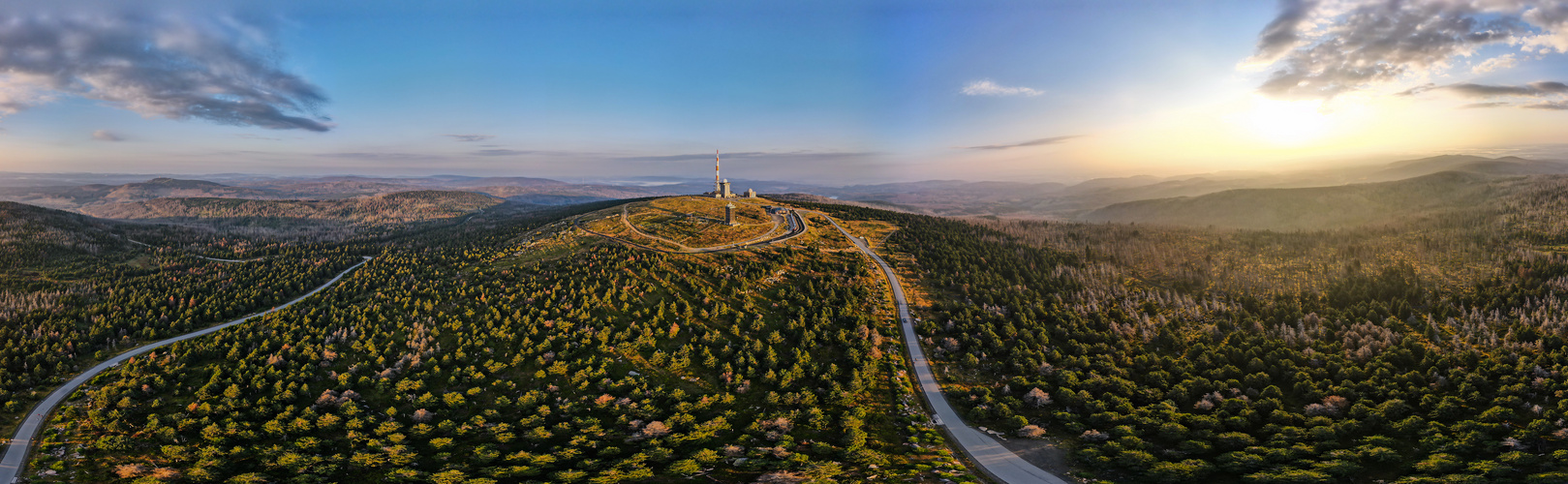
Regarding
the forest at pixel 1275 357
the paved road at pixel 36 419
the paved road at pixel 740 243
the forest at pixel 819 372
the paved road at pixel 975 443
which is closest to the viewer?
the paved road at pixel 975 443

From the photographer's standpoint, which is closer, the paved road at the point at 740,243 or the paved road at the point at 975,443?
the paved road at the point at 975,443

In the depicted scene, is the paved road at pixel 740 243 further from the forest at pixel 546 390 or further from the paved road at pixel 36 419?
the paved road at pixel 36 419

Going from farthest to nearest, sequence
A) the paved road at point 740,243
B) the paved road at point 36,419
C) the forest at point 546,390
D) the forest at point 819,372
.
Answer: the paved road at point 740,243
the paved road at point 36,419
the forest at point 546,390
the forest at point 819,372

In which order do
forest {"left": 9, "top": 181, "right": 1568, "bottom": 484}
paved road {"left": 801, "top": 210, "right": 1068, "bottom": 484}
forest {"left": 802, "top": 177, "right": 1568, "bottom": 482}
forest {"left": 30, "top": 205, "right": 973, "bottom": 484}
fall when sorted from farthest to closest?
forest {"left": 30, "top": 205, "right": 973, "bottom": 484} → forest {"left": 9, "top": 181, "right": 1568, "bottom": 484} → forest {"left": 802, "top": 177, "right": 1568, "bottom": 482} → paved road {"left": 801, "top": 210, "right": 1068, "bottom": 484}

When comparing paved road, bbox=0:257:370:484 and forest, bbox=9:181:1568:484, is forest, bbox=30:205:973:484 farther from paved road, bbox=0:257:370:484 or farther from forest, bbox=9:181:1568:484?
paved road, bbox=0:257:370:484

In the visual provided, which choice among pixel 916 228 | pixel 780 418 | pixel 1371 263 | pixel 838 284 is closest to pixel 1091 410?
pixel 780 418

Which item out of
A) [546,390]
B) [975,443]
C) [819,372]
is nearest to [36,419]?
[546,390]

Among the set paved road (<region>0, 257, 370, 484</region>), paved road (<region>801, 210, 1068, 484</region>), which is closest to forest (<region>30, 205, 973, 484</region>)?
paved road (<region>0, 257, 370, 484</region>)

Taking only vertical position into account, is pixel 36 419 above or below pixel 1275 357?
below

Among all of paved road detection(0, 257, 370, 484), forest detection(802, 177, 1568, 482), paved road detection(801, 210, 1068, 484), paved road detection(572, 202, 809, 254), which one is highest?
paved road detection(572, 202, 809, 254)

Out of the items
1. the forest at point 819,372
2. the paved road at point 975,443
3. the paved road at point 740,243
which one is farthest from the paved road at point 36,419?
the paved road at point 975,443

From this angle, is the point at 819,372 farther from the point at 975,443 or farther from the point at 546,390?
the point at 546,390

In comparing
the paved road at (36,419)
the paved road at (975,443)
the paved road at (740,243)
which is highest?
the paved road at (740,243)

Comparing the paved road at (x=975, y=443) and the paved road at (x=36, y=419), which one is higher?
the paved road at (x=975, y=443)
